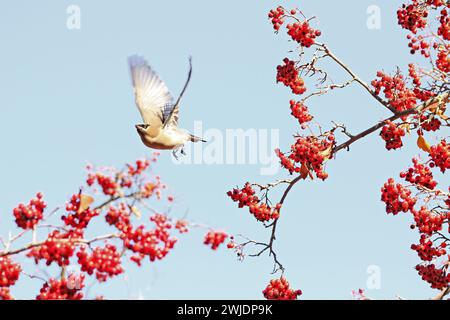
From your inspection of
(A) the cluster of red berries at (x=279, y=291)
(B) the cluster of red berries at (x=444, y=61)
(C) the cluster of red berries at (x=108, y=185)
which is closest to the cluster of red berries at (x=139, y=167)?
(C) the cluster of red berries at (x=108, y=185)

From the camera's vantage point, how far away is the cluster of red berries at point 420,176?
931 cm

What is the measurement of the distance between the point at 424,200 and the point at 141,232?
4.45 metres

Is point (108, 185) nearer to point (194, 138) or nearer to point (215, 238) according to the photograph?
point (215, 238)

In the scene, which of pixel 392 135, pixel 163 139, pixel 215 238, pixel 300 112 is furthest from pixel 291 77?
pixel 215 238

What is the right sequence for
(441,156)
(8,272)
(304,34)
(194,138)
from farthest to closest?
(304,34), (441,156), (194,138), (8,272)

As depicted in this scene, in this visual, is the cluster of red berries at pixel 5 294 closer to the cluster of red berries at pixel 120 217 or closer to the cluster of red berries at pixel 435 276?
the cluster of red berries at pixel 120 217

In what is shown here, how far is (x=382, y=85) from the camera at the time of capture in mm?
10391

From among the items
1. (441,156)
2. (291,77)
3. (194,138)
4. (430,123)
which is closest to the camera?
(194,138)

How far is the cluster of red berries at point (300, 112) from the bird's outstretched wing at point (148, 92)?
2542mm

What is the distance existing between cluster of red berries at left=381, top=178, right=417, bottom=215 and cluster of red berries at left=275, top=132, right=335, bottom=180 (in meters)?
0.78

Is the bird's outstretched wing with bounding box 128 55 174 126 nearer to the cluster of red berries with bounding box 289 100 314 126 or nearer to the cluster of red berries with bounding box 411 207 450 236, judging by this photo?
the cluster of red berries with bounding box 289 100 314 126

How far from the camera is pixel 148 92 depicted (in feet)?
26.6

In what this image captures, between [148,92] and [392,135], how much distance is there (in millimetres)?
3398
